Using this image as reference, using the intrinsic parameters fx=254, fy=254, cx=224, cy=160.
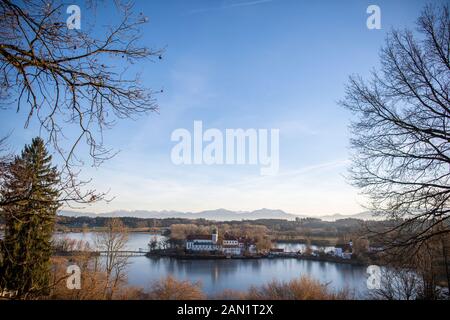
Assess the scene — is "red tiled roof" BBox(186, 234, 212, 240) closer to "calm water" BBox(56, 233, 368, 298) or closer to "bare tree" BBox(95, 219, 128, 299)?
"calm water" BBox(56, 233, 368, 298)

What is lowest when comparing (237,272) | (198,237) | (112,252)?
(237,272)

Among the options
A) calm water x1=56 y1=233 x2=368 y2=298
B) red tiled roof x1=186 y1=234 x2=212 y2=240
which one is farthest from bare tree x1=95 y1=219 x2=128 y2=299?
red tiled roof x1=186 y1=234 x2=212 y2=240

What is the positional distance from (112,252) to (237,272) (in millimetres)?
13160

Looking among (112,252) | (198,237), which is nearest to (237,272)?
(198,237)

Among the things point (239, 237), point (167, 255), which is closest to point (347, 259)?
point (239, 237)

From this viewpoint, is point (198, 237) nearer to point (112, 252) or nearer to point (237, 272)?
point (237, 272)

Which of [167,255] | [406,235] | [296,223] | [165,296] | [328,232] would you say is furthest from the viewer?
[296,223]

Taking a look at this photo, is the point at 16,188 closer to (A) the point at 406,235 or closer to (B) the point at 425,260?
(A) the point at 406,235

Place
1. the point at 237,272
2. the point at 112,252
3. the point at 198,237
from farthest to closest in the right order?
the point at 198,237
the point at 237,272
the point at 112,252

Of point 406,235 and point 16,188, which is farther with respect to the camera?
point 406,235

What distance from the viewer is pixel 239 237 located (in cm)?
3359

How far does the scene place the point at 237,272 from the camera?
78.9 feet
